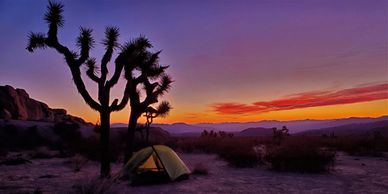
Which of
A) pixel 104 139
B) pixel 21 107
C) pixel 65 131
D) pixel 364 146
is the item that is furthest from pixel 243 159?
pixel 21 107

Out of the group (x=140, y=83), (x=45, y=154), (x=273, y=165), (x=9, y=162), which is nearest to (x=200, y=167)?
(x=273, y=165)

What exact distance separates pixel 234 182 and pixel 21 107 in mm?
49316

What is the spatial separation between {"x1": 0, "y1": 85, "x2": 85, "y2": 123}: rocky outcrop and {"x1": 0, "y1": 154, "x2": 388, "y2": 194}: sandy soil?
37313 millimetres

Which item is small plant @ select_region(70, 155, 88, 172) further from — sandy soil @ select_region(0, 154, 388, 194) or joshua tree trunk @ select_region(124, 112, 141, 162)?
joshua tree trunk @ select_region(124, 112, 141, 162)

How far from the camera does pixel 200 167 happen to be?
15.3 m

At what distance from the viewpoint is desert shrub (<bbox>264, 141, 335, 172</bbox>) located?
606 inches

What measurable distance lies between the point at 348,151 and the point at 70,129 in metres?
27.3

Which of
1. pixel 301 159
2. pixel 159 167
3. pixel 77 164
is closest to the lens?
pixel 159 167

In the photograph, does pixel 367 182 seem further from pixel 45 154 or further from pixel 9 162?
pixel 45 154

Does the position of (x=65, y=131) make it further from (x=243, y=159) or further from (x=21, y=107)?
(x=243, y=159)

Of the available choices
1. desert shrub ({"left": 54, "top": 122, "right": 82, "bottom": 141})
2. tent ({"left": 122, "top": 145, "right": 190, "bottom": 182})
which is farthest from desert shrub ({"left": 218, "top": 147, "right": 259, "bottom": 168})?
desert shrub ({"left": 54, "top": 122, "right": 82, "bottom": 141})

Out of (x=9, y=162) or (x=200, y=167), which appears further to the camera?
(x=9, y=162)

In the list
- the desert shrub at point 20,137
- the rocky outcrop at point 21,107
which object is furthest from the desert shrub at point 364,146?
the rocky outcrop at point 21,107

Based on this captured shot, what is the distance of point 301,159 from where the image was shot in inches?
615
